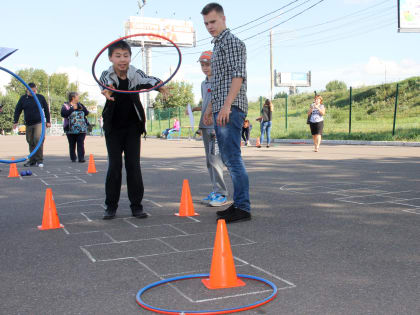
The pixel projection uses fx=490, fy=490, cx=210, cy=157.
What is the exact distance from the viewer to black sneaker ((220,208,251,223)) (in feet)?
16.6

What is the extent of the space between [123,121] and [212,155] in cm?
137

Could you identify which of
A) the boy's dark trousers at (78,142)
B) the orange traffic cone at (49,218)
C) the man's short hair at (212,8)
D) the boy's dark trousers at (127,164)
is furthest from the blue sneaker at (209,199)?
the boy's dark trousers at (78,142)

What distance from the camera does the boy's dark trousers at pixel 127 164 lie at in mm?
5453

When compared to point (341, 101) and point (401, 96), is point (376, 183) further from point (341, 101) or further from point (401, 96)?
point (341, 101)

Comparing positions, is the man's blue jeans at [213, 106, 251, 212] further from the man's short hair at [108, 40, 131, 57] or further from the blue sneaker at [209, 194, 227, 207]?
the man's short hair at [108, 40, 131, 57]

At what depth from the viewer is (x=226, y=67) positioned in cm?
520

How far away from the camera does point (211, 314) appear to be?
2.65 m

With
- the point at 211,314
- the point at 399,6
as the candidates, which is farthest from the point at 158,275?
the point at 399,6

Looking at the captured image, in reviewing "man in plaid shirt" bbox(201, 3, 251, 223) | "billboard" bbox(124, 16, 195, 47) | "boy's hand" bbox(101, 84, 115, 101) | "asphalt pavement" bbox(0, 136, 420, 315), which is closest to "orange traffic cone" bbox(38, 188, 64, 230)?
"asphalt pavement" bbox(0, 136, 420, 315)

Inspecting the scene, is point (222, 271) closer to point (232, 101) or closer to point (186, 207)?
point (232, 101)

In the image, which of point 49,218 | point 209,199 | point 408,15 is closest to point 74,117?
point 209,199

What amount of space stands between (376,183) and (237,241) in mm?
4224

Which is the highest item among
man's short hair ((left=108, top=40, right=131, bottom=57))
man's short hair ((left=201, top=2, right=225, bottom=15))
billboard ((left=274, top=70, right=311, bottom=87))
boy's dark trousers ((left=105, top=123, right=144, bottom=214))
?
billboard ((left=274, top=70, right=311, bottom=87))

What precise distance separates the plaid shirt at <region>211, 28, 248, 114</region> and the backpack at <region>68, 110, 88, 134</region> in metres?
7.80
